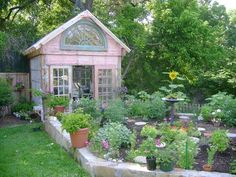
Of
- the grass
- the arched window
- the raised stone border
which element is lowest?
the grass

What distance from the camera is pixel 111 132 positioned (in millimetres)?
6047

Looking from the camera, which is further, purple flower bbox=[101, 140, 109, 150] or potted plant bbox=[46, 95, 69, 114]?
potted plant bbox=[46, 95, 69, 114]

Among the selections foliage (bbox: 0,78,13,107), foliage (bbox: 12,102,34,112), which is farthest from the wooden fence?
foliage (bbox: 0,78,13,107)

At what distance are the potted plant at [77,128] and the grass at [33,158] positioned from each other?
42 cm

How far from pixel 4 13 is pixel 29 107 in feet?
22.9

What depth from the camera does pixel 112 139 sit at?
231 inches

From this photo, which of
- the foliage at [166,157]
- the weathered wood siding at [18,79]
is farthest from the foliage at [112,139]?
the weathered wood siding at [18,79]

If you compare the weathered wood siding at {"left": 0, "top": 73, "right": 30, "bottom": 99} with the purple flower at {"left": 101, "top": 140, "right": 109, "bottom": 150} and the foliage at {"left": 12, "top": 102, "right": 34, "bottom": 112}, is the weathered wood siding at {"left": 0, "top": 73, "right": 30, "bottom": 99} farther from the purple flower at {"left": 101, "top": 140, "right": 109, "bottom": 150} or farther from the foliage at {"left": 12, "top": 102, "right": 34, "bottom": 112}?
the purple flower at {"left": 101, "top": 140, "right": 109, "bottom": 150}

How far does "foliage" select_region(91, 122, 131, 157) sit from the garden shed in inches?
184

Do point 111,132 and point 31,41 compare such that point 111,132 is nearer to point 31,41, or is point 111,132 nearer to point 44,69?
point 44,69

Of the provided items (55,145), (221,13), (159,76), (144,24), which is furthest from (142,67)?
(55,145)

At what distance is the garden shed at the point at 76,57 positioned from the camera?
10.5 m

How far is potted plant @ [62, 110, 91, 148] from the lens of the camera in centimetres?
622

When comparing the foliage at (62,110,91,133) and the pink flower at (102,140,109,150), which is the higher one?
the foliage at (62,110,91,133)
